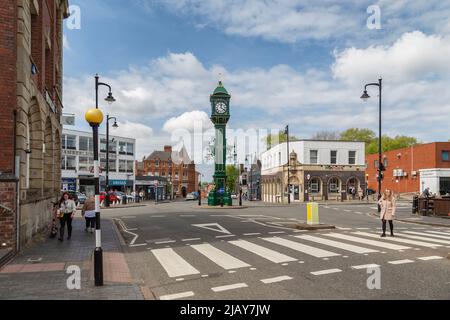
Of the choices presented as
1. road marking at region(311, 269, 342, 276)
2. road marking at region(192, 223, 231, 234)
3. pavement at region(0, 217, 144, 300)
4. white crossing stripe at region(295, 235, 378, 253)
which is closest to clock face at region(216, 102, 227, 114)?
road marking at region(192, 223, 231, 234)

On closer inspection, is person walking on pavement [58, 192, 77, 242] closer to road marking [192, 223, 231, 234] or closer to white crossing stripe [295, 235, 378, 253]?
road marking [192, 223, 231, 234]

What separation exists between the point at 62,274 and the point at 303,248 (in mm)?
6509

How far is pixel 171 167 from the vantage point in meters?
117

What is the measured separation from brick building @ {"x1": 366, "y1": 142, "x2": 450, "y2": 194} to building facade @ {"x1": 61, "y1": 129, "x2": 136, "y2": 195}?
42.1 metres

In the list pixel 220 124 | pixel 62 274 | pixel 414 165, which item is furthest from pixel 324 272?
pixel 414 165

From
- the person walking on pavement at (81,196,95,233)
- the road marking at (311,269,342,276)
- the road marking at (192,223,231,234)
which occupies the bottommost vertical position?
the road marking at (192,223,231,234)

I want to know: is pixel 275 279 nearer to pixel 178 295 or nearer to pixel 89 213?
pixel 178 295

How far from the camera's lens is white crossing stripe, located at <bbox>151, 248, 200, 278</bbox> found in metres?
8.79

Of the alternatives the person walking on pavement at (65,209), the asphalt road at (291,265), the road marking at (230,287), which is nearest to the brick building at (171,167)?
the person walking on pavement at (65,209)

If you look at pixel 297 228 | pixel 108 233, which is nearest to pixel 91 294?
pixel 108 233

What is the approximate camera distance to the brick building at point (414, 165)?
52469mm

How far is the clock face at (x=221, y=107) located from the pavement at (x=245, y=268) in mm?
23137
